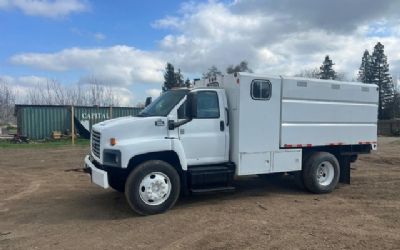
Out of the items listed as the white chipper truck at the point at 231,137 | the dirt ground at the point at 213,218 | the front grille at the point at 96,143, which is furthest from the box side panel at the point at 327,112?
the front grille at the point at 96,143

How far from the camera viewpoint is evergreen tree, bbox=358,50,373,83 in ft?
222

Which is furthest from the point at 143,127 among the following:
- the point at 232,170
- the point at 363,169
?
the point at 363,169

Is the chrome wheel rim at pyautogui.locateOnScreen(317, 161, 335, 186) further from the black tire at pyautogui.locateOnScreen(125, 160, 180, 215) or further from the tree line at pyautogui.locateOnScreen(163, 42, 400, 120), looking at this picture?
the tree line at pyautogui.locateOnScreen(163, 42, 400, 120)

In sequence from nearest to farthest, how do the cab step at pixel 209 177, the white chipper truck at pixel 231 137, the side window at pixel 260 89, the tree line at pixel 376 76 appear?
the white chipper truck at pixel 231 137, the cab step at pixel 209 177, the side window at pixel 260 89, the tree line at pixel 376 76

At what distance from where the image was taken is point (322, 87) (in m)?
9.53

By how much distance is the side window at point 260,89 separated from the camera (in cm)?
865

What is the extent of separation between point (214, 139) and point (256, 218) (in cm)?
187

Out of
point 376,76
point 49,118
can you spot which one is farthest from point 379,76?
point 49,118

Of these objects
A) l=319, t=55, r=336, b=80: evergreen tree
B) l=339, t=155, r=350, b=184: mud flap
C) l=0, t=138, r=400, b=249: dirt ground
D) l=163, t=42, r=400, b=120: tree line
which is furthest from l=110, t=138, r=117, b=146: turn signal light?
l=319, t=55, r=336, b=80: evergreen tree

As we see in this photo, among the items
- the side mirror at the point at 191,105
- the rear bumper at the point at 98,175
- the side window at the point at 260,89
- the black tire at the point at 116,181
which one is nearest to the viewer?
the rear bumper at the point at 98,175

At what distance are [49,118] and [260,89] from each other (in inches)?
864

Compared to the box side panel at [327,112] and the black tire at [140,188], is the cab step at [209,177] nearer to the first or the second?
the black tire at [140,188]

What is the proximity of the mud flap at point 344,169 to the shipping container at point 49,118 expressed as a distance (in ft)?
61.5

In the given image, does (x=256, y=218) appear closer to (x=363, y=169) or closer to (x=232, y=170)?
(x=232, y=170)
